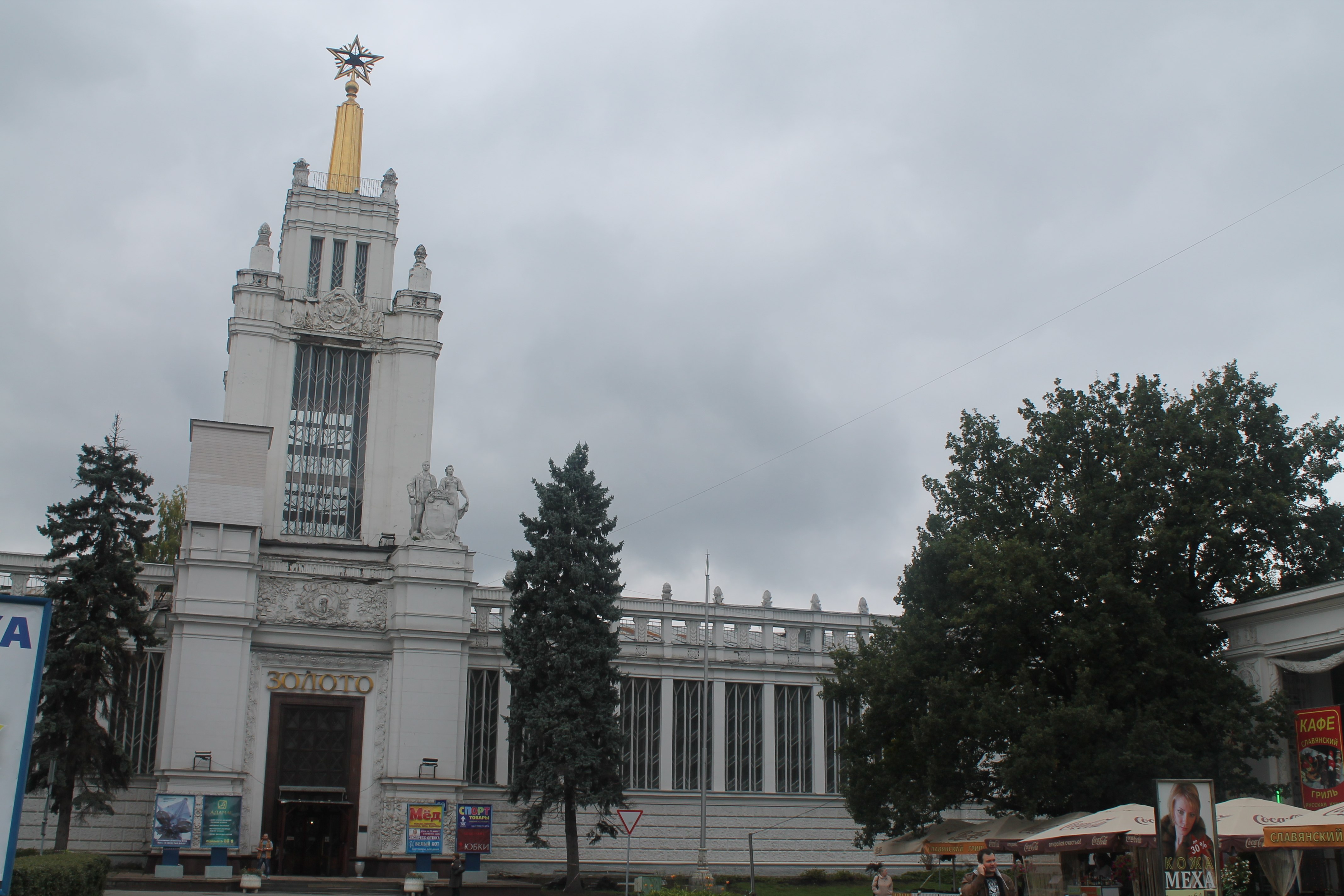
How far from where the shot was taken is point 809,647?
52188 mm

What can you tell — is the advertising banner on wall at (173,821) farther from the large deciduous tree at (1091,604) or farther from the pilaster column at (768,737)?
the pilaster column at (768,737)

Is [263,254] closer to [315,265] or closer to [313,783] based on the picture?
[315,265]

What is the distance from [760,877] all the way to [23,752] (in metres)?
40.6

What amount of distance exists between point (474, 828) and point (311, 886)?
514 centimetres

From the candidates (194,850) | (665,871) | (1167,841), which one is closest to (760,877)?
(665,871)

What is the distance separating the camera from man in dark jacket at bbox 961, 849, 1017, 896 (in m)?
15.5

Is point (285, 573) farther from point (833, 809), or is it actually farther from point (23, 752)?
point (23, 752)

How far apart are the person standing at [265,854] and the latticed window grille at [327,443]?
1318 centimetres

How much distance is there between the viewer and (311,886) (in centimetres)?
3638

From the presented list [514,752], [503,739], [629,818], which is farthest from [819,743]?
[629,818]

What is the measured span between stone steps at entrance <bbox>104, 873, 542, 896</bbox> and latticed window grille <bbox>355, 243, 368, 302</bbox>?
24.2 meters

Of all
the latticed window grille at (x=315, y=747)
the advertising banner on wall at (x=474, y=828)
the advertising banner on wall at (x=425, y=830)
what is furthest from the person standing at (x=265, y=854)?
the advertising banner on wall at (x=474, y=828)

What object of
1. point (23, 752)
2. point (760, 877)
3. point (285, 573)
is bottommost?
point (760, 877)

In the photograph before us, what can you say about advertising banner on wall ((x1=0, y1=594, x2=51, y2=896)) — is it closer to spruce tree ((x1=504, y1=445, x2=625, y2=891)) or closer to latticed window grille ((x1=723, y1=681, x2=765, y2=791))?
spruce tree ((x1=504, y1=445, x2=625, y2=891))
